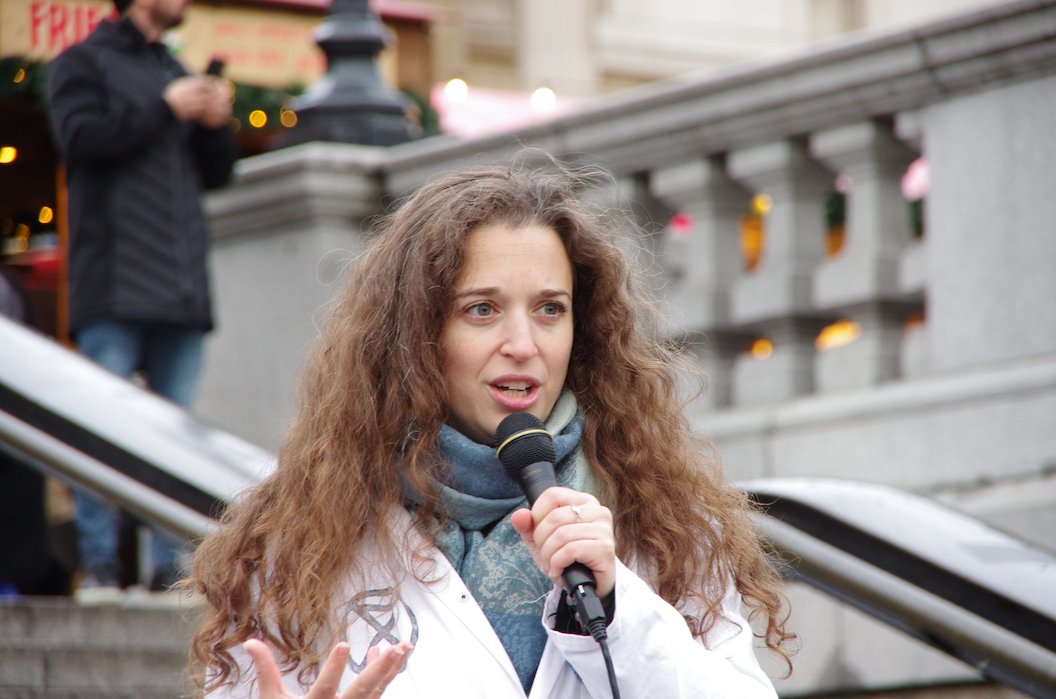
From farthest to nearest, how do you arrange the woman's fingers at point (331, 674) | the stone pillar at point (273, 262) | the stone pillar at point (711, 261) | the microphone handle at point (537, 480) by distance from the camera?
the stone pillar at point (273, 262) → the stone pillar at point (711, 261) → the microphone handle at point (537, 480) → the woman's fingers at point (331, 674)

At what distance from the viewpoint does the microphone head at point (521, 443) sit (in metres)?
2.57

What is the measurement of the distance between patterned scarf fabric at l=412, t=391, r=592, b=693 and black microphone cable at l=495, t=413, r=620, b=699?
11cm

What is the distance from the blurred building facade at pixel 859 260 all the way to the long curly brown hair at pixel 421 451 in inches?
86.7

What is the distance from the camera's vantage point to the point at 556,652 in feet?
8.69

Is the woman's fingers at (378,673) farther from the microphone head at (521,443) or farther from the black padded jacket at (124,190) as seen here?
the black padded jacket at (124,190)

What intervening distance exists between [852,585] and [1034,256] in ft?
6.92

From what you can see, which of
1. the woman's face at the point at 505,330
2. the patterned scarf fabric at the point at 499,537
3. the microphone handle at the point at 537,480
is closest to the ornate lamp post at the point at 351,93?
the woman's face at the point at 505,330

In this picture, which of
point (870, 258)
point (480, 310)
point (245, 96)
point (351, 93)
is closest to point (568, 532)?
point (480, 310)

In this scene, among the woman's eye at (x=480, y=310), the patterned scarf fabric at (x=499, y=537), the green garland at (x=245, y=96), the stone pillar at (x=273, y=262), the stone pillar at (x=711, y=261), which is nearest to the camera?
the patterned scarf fabric at (x=499, y=537)

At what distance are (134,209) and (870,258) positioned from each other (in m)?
2.46

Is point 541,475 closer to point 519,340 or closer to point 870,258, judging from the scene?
point 519,340

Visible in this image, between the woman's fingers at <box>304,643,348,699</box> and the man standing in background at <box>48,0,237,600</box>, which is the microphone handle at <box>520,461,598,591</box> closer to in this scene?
the woman's fingers at <box>304,643,348,699</box>

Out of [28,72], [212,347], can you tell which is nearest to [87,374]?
[212,347]

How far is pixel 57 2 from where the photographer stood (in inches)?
368
